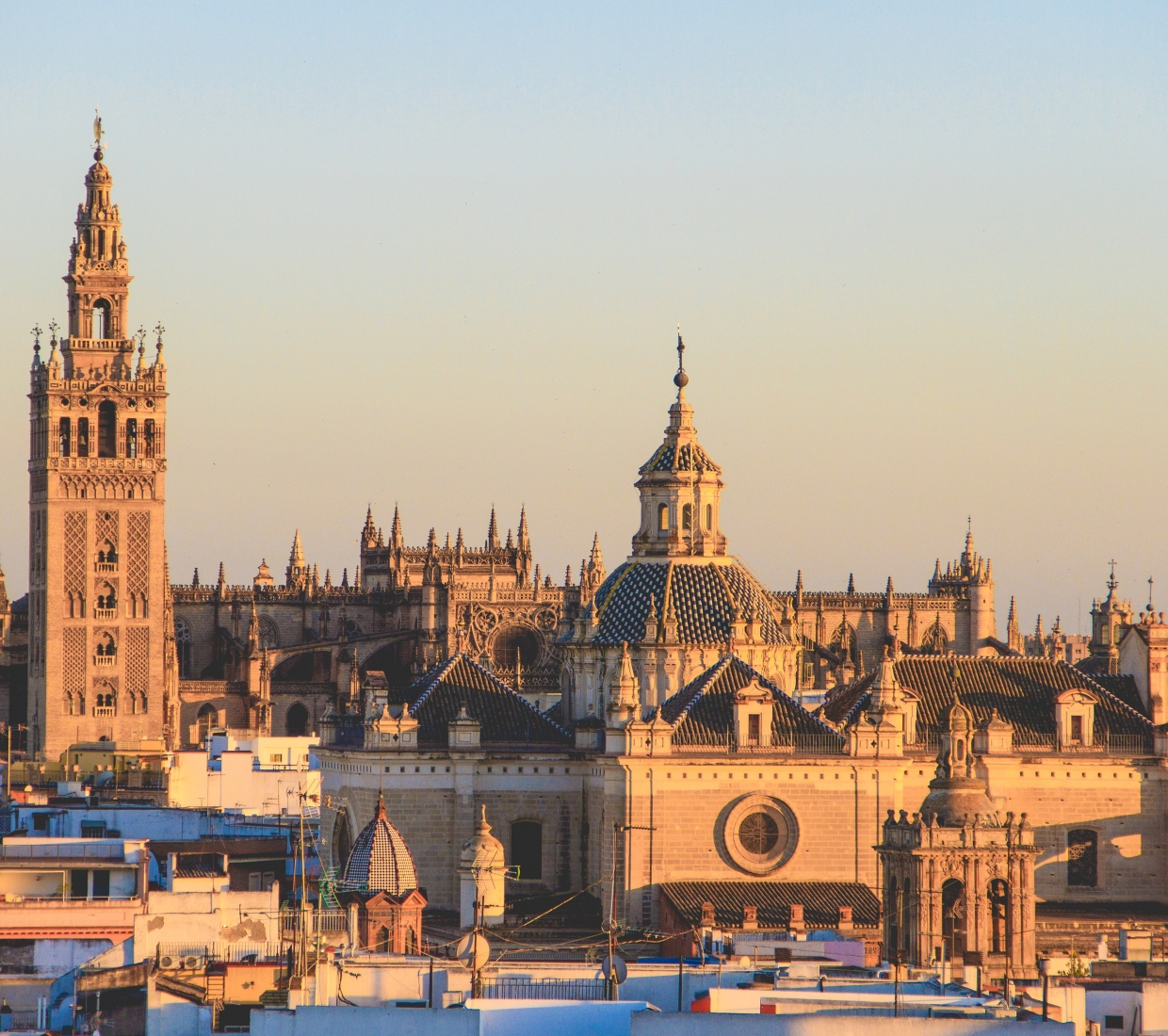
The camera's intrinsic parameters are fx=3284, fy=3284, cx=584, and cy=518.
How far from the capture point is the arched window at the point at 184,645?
14375 centimetres

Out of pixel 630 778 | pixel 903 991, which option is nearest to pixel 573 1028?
pixel 903 991

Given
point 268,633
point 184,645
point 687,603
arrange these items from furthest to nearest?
point 268,633
point 184,645
point 687,603

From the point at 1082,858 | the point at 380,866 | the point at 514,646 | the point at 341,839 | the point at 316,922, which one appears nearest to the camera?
the point at 316,922

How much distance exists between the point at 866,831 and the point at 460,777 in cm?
922

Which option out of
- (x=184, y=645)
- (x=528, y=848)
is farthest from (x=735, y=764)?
(x=184, y=645)

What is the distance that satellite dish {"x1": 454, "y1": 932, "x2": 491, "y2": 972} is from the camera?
5141 cm

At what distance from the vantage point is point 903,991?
49.4m

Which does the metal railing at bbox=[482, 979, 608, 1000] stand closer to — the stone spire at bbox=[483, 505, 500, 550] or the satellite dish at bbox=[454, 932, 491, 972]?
the satellite dish at bbox=[454, 932, 491, 972]

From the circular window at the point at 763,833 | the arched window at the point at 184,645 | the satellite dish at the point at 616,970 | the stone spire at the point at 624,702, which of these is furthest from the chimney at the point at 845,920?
the arched window at the point at 184,645

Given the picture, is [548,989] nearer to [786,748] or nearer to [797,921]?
[797,921]

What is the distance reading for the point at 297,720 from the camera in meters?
142

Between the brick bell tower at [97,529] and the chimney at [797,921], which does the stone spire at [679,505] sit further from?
the brick bell tower at [97,529]

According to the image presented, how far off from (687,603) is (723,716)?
192 inches

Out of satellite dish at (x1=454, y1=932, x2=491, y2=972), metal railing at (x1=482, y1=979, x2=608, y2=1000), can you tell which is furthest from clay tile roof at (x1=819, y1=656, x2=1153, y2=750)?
metal railing at (x1=482, y1=979, x2=608, y2=1000)
